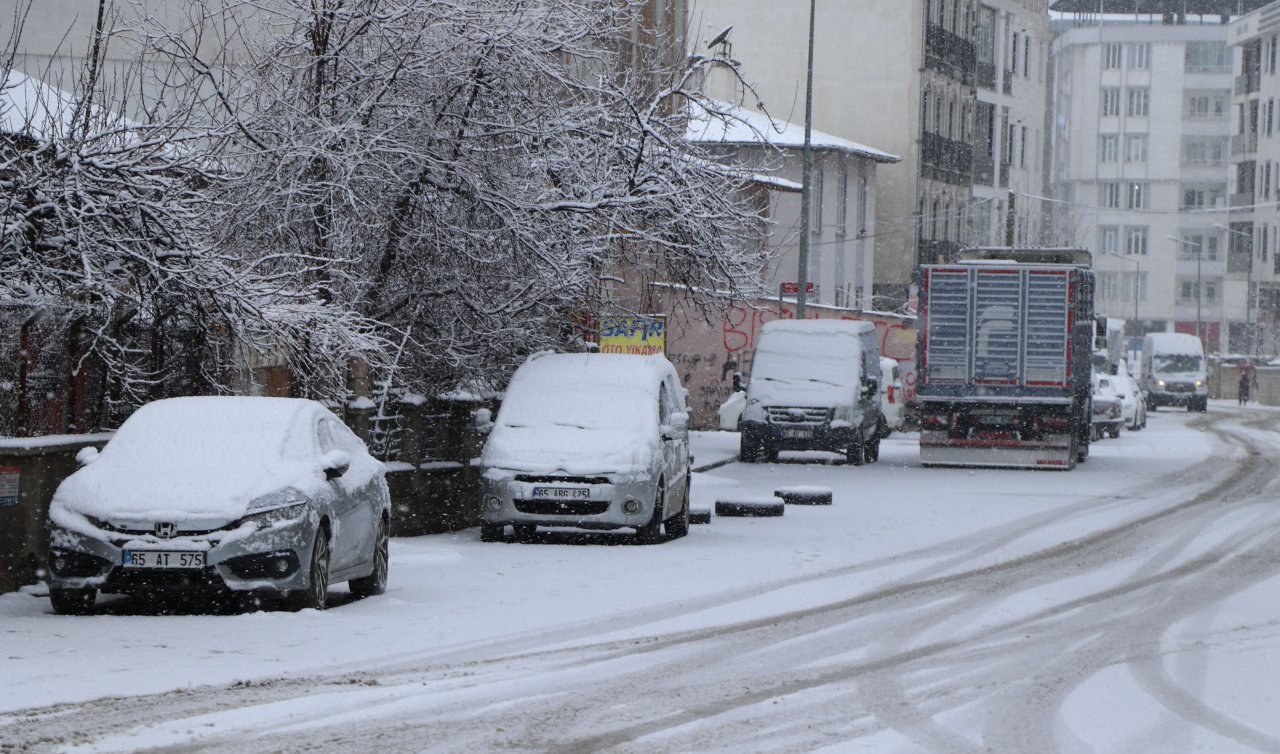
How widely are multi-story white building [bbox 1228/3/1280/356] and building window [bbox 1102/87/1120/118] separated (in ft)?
64.3

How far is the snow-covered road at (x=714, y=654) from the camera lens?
909 cm

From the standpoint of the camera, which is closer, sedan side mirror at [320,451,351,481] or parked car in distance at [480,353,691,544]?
sedan side mirror at [320,451,351,481]

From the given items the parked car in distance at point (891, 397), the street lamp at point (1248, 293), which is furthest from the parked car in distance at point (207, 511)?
the street lamp at point (1248, 293)

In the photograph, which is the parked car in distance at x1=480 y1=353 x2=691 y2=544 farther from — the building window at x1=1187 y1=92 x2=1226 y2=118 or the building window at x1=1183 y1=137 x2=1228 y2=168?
the building window at x1=1187 y1=92 x2=1226 y2=118

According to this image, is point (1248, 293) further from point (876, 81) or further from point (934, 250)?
point (876, 81)

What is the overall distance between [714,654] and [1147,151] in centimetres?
12618

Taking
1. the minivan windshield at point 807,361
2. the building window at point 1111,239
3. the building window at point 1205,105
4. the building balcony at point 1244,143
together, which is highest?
the building window at point 1205,105

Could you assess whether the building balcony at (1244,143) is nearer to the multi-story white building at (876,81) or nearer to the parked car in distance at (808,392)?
the multi-story white building at (876,81)

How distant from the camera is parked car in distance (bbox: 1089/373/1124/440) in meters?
50.0

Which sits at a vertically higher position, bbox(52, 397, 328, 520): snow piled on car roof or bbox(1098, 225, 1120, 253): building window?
bbox(1098, 225, 1120, 253): building window

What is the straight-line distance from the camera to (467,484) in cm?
2244

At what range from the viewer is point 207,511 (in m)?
13.3

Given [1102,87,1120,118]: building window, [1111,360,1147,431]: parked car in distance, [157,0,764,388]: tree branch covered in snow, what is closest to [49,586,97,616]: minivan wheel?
[157,0,764,388]: tree branch covered in snow

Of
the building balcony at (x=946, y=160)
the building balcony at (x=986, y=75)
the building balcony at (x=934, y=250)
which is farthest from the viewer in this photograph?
the building balcony at (x=986, y=75)
